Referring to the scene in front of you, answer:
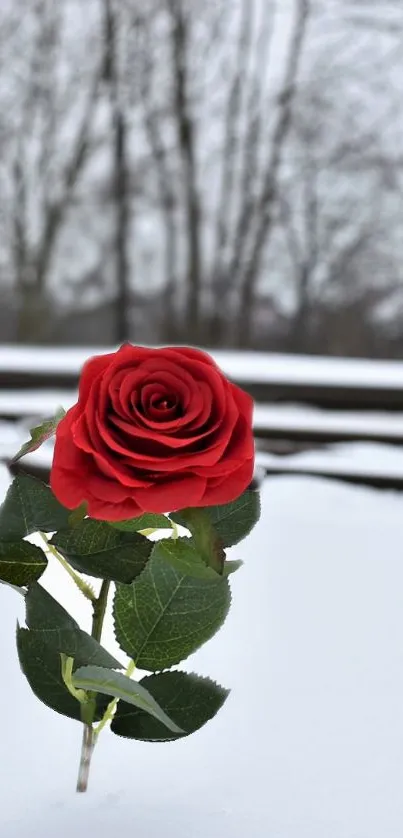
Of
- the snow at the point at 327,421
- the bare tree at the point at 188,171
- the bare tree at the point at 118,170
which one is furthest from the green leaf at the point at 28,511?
the bare tree at the point at 188,171

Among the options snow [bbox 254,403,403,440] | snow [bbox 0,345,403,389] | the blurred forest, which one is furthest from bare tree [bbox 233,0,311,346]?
snow [bbox 254,403,403,440]

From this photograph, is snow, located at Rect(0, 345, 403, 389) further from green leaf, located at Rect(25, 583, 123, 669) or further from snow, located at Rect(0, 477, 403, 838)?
green leaf, located at Rect(25, 583, 123, 669)

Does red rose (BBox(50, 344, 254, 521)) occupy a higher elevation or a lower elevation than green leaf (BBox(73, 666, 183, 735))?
higher

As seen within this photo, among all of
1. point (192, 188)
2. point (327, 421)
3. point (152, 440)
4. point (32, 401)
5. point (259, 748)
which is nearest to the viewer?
point (152, 440)

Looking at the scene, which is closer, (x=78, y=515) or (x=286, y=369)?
(x=78, y=515)

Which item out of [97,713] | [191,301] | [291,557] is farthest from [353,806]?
[191,301]

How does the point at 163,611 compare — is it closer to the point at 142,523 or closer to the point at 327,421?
the point at 142,523

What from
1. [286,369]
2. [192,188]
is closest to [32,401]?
[286,369]
